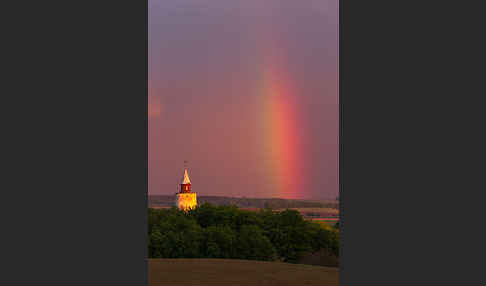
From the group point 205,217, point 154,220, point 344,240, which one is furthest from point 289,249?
point 344,240

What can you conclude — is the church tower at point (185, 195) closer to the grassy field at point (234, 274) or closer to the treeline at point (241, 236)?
the treeline at point (241, 236)

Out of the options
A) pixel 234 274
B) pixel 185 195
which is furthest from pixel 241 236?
pixel 185 195

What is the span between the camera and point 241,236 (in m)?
31.8

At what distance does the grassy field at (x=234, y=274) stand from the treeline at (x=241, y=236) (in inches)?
661

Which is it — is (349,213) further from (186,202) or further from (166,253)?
(186,202)

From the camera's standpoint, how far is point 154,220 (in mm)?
37094

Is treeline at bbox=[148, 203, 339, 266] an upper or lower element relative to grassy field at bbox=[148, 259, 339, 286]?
lower

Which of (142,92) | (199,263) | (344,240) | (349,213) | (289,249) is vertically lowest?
(289,249)

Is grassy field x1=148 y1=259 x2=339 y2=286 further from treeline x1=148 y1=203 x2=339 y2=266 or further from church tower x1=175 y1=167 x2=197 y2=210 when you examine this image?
church tower x1=175 y1=167 x2=197 y2=210

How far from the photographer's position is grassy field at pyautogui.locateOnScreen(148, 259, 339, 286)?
10.6 meters

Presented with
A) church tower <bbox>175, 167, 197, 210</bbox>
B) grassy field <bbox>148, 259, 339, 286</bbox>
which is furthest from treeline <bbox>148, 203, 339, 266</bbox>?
church tower <bbox>175, 167, 197, 210</bbox>

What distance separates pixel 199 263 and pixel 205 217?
23.1 meters

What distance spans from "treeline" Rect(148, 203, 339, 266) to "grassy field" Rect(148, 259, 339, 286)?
16795 millimetres

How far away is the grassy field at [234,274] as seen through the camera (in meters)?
10.6
